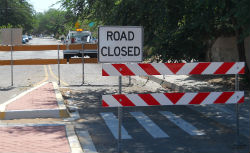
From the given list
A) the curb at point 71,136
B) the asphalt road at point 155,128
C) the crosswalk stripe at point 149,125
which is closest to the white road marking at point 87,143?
the asphalt road at point 155,128

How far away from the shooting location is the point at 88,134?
850cm

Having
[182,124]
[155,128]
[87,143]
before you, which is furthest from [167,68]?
[182,124]

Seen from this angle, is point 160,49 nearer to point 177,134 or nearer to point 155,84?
point 155,84

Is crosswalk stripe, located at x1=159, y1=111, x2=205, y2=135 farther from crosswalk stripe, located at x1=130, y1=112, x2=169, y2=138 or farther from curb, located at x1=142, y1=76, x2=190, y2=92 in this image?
curb, located at x1=142, y1=76, x2=190, y2=92

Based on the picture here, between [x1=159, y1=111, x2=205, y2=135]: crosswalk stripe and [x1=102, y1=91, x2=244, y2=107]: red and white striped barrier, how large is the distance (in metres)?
1.37

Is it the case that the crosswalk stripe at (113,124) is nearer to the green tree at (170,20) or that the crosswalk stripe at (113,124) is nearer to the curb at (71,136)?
the curb at (71,136)

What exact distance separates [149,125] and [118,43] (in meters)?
2.76

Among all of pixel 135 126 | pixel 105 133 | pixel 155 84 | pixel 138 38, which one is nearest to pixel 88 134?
pixel 105 133

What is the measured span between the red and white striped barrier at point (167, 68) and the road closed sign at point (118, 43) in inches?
7.0

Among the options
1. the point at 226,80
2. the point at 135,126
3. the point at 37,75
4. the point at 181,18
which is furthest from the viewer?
the point at 37,75

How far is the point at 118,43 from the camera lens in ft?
23.6

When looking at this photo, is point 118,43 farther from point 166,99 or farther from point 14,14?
point 14,14

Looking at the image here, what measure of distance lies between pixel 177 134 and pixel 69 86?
849 centimetres

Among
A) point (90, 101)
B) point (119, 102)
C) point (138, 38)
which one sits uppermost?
point (138, 38)
